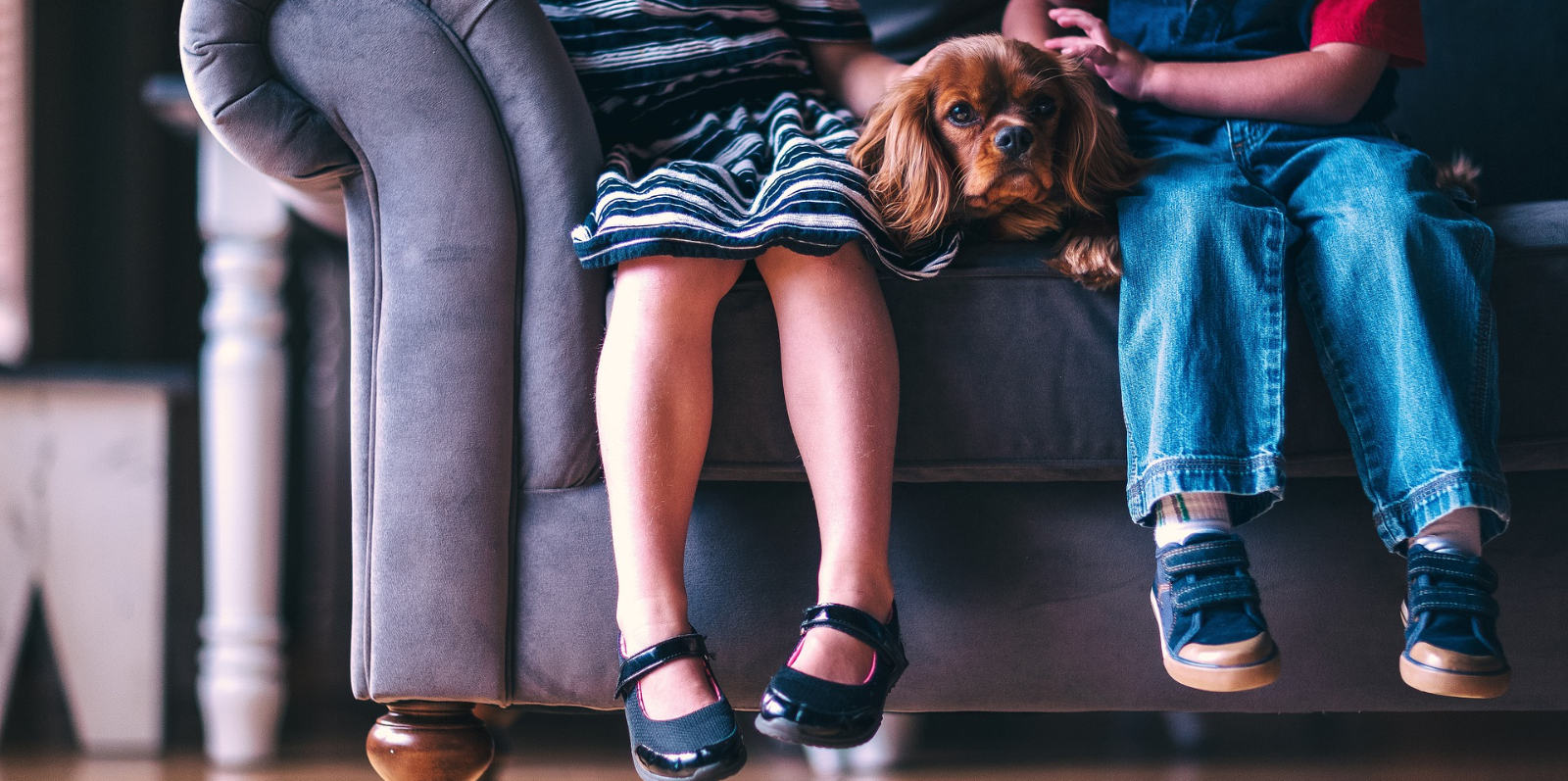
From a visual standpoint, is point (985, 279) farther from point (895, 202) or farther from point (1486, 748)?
point (1486, 748)

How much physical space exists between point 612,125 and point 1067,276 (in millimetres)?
468

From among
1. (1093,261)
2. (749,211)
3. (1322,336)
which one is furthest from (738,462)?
(1322,336)

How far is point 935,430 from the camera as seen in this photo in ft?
2.70

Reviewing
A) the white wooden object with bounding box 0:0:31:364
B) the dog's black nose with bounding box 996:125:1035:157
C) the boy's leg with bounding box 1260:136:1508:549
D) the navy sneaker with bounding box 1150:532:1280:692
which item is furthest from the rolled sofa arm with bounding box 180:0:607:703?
the white wooden object with bounding box 0:0:31:364

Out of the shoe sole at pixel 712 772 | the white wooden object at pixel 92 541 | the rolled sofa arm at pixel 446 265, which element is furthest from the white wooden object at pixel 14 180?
the shoe sole at pixel 712 772

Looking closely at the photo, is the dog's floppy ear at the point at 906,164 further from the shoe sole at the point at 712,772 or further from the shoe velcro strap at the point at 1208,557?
the shoe sole at the point at 712,772

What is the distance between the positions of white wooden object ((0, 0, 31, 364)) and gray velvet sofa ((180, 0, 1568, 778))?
1138 mm

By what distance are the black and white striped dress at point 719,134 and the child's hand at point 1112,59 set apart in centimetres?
21

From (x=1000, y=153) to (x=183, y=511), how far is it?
1.22 metres

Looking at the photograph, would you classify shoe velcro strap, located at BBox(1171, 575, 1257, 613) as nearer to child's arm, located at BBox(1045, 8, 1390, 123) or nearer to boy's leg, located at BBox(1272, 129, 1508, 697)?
boy's leg, located at BBox(1272, 129, 1508, 697)

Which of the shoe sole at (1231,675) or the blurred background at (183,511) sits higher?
the shoe sole at (1231,675)

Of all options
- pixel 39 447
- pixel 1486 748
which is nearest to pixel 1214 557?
pixel 1486 748

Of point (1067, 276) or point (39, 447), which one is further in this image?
point (39, 447)

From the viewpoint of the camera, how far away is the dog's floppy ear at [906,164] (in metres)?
0.85
